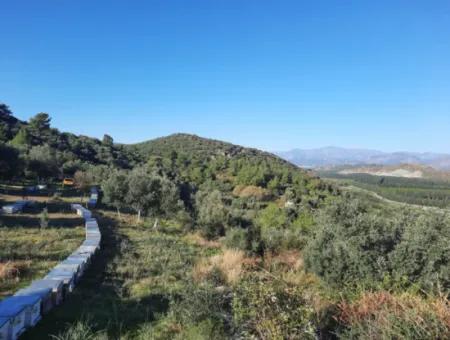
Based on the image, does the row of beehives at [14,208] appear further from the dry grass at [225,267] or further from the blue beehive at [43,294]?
the blue beehive at [43,294]

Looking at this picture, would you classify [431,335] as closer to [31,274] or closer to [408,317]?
[408,317]

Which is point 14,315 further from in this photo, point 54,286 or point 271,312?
point 271,312

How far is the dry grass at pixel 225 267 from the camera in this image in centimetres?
956

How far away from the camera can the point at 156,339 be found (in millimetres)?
6250

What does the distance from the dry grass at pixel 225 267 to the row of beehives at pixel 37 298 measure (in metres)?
3.38

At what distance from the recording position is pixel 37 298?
683cm

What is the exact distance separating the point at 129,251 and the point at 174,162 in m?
60.3

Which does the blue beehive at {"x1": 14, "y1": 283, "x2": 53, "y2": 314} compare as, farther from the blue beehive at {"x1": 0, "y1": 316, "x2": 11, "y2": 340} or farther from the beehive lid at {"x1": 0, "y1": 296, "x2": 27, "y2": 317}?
the blue beehive at {"x1": 0, "y1": 316, "x2": 11, "y2": 340}

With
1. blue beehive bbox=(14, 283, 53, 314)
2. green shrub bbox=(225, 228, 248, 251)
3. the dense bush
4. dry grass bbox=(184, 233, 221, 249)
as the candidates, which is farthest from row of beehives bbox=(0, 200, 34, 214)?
the dense bush

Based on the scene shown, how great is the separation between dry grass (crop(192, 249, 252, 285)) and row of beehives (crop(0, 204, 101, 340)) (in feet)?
11.1

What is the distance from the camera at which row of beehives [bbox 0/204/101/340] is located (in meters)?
5.88

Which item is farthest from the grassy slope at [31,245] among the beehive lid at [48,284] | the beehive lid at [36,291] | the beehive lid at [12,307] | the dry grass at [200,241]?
the dry grass at [200,241]

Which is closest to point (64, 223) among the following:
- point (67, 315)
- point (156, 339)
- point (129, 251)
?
point (129, 251)

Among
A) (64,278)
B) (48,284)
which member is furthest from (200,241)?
(48,284)
